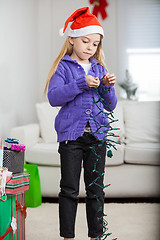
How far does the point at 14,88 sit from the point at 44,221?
4.27ft

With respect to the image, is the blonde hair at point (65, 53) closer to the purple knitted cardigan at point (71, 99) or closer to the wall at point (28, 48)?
the purple knitted cardigan at point (71, 99)

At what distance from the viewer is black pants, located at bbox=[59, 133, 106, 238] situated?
1.49 metres

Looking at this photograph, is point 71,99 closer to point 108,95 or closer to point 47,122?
point 108,95

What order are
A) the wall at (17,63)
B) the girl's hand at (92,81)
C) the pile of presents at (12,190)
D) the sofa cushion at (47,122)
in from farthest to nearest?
the sofa cushion at (47,122) < the wall at (17,63) < the pile of presents at (12,190) < the girl's hand at (92,81)

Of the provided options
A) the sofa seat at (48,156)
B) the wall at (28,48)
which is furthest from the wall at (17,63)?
the sofa seat at (48,156)

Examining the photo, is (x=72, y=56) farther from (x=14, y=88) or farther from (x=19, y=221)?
(x=14, y=88)

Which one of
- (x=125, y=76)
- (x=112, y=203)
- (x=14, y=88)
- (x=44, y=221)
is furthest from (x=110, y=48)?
(x=44, y=221)

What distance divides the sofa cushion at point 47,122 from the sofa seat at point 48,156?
29 cm

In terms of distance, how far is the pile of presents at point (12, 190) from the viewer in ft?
4.84

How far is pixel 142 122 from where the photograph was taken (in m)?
3.02

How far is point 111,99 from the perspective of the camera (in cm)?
153

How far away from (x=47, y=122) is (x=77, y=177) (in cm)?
149

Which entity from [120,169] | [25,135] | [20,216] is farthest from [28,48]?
[20,216]

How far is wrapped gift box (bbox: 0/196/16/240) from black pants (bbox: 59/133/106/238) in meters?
0.21
